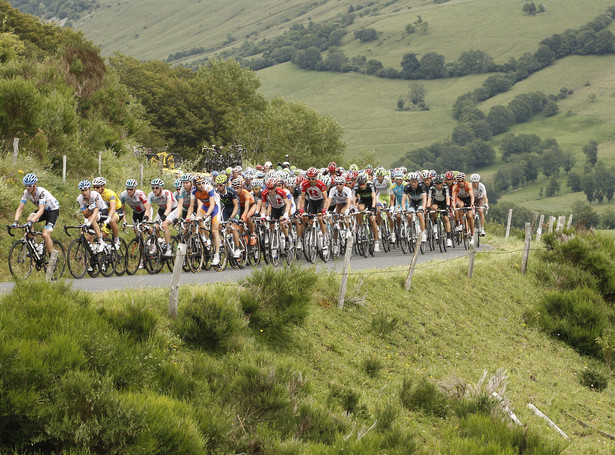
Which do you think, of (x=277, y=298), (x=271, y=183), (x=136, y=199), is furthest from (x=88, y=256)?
(x=271, y=183)

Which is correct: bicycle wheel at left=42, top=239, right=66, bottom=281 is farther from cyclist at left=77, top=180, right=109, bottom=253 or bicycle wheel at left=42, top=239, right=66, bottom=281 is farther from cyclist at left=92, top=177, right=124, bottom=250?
cyclist at left=92, top=177, right=124, bottom=250

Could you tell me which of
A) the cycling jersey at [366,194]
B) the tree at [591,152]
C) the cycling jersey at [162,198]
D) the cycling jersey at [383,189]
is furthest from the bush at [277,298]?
the tree at [591,152]

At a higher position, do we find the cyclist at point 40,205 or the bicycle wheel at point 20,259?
the cyclist at point 40,205

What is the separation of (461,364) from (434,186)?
30.9ft

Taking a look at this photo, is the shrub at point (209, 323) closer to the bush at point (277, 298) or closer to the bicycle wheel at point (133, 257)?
the bush at point (277, 298)

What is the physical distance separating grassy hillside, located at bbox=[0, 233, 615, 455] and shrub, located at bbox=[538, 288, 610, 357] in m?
2.43

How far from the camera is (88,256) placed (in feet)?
51.5

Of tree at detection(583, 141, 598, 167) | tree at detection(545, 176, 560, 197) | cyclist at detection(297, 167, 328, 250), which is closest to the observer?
cyclist at detection(297, 167, 328, 250)

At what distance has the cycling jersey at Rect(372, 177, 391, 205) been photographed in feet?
79.3

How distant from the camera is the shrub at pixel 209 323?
10898mm

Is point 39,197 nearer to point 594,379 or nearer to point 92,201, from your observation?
point 92,201

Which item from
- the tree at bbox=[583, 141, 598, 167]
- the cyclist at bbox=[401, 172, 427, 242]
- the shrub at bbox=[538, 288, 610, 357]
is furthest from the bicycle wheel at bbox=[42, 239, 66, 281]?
the tree at bbox=[583, 141, 598, 167]

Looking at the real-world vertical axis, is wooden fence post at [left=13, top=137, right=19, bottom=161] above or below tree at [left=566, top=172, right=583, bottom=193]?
above

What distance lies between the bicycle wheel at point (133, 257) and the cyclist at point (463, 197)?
10.7 meters
